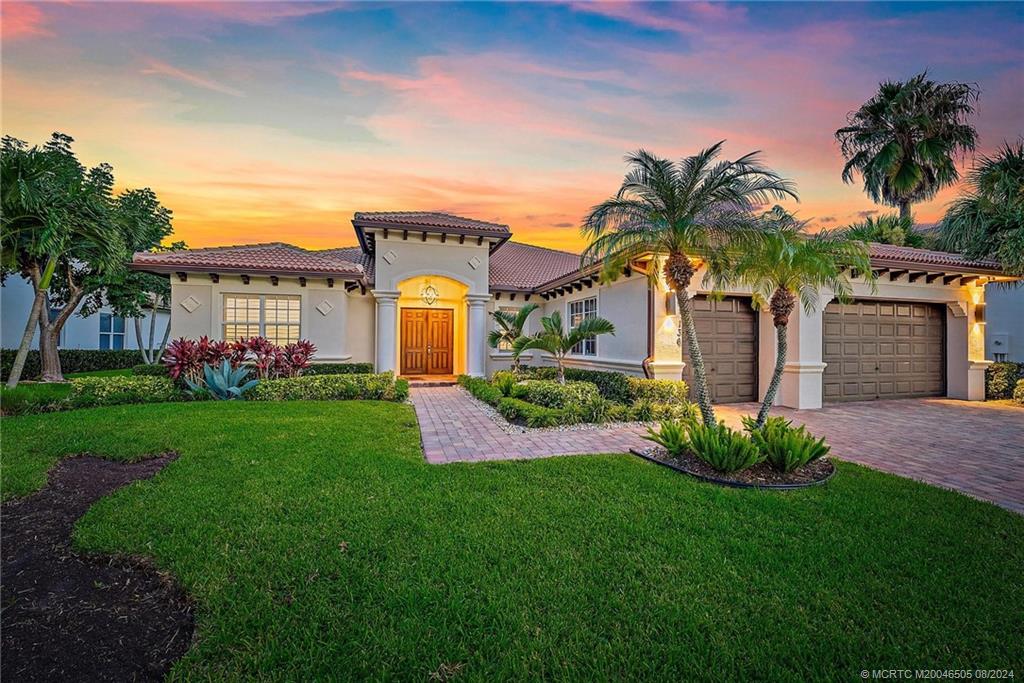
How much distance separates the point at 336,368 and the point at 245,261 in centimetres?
412

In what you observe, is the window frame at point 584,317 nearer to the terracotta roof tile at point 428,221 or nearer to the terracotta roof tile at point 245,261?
the terracotta roof tile at point 428,221

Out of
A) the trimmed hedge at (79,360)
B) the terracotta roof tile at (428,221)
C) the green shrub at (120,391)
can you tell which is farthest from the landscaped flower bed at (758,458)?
the trimmed hedge at (79,360)

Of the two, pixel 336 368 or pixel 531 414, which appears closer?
pixel 531 414

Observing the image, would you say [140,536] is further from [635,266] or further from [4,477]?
[635,266]

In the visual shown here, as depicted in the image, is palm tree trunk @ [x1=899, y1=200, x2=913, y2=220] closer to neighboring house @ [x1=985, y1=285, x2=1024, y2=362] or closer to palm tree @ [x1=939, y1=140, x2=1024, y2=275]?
neighboring house @ [x1=985, y1=285, x2=1024, y2=362]

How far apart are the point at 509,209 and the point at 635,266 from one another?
6944 mm

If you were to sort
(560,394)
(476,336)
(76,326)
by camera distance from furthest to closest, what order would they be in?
(76,326) < (476,336) < (560,394)

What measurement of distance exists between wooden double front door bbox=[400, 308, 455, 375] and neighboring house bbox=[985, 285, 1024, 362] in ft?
63.0

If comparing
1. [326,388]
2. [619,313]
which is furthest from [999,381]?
[326,388]

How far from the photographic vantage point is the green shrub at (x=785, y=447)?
5.49 m

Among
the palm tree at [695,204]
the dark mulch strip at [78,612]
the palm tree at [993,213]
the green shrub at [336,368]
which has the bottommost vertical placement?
the dark mulch strip at [78,612]

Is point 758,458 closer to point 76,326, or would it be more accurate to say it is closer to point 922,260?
point 922,260

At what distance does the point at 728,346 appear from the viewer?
1214cm

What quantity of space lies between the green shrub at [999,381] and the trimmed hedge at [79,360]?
31.0 meters
